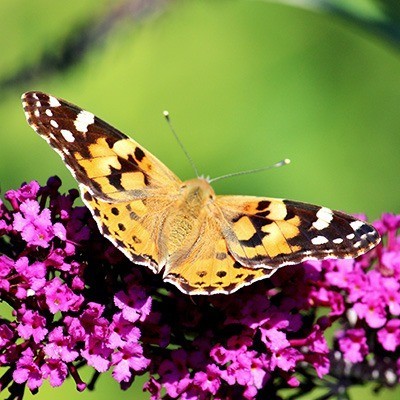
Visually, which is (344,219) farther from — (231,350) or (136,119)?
(136,119)

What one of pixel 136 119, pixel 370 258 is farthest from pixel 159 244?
pixel 136 119

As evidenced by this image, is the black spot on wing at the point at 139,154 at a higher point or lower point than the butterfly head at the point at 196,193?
higher

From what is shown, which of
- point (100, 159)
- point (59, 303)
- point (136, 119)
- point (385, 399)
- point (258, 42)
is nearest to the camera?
point (59, 303)

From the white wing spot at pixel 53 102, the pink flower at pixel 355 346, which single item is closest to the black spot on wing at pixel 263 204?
the pink flower at pixel 355 346

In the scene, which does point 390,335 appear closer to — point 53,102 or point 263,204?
point 263,204

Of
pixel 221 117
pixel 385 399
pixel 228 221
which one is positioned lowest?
pixel 385 399

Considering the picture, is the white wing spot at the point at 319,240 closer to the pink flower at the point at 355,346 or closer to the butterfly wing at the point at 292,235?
the butterfly wing at the point at 292,235

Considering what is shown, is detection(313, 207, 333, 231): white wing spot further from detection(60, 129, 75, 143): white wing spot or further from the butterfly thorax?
detection(60, 129, 75, 143): white wing spot
